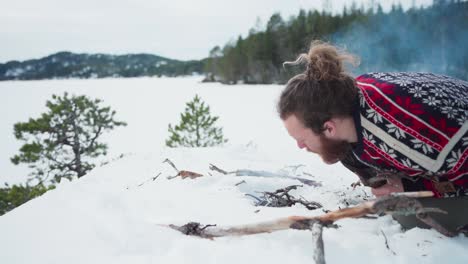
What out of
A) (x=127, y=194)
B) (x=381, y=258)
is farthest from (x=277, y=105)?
(x=127, y=194)

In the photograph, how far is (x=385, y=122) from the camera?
1.43 meters

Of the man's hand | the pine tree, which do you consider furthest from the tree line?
the pine tree

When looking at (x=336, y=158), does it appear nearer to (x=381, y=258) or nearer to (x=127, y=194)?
(x=381, y=258)

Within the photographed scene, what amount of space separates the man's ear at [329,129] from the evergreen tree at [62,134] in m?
7.31

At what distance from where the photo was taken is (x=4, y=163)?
12.3 metres

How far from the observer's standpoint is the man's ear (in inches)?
62.3

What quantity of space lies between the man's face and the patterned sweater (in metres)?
0.10

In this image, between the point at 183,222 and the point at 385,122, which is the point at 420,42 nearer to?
the point at 385,122

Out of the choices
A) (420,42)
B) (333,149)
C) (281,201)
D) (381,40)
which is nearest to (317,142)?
(333,149)

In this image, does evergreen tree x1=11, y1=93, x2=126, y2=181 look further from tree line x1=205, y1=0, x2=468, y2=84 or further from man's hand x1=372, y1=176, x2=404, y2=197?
man's hand x1=372, y1=176, x2=404, y2=197

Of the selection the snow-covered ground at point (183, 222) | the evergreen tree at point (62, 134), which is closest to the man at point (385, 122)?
the snow-covered ground at point (183, 222)

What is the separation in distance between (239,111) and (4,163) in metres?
10.6

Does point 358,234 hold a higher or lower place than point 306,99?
lower

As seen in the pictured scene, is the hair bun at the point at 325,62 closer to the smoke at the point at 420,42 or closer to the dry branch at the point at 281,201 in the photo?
the dry branch at the point at 281,201
